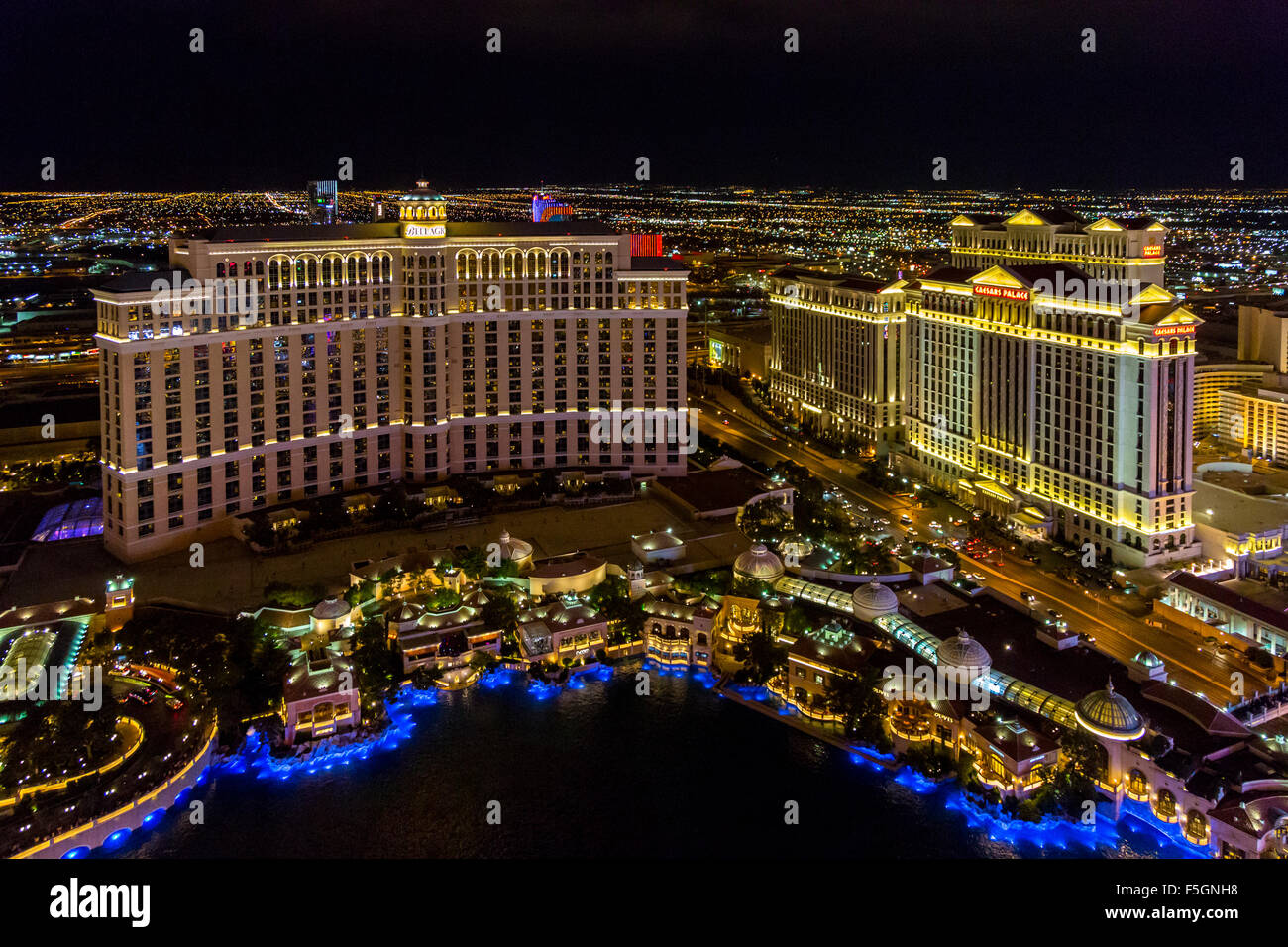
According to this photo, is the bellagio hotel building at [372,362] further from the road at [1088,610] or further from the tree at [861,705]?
the tree at [861,705]

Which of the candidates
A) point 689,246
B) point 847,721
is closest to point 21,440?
point 847,721

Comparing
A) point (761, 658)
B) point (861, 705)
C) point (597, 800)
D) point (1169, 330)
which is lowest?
point (597, 800)

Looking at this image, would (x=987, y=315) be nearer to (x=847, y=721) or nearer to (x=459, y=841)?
(x=847, y=721)

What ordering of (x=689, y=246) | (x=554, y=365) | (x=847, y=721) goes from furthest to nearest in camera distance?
(x=689, y=246), (x=554, y=365), (x=847, y=721)

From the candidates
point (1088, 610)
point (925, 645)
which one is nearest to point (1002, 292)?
point (1088, 610)

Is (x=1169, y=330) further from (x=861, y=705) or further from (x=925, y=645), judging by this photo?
(x=861, y=705)
